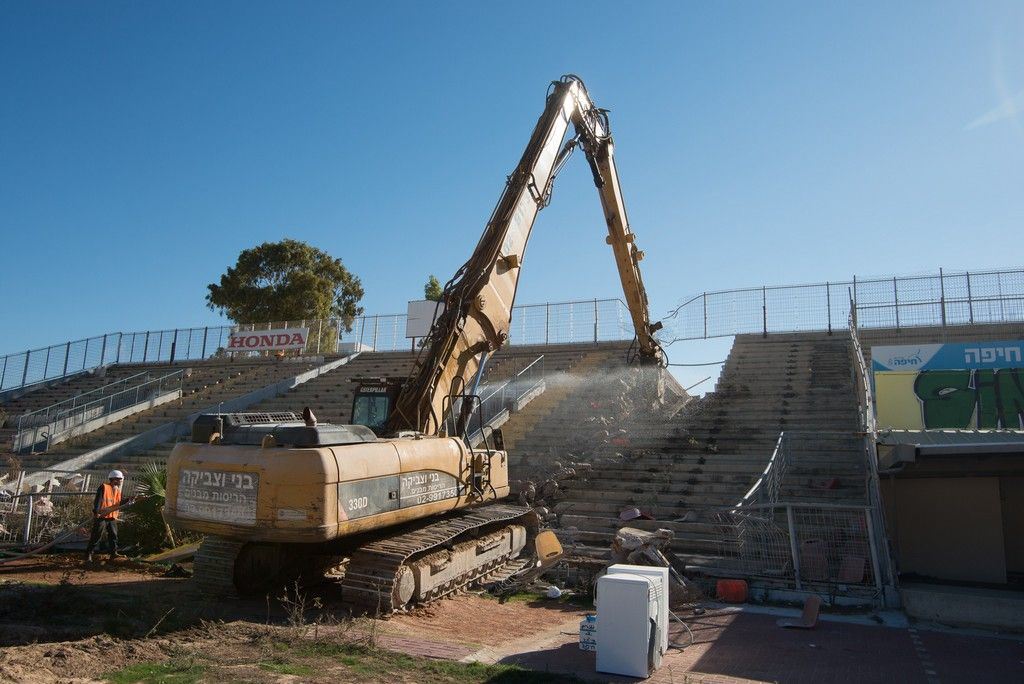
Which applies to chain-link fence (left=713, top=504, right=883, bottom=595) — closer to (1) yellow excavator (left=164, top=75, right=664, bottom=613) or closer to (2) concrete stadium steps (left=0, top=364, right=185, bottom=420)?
(1) yellow excavator (left=164, top=75, right=664, bottom=613)

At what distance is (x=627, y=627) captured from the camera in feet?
21.9

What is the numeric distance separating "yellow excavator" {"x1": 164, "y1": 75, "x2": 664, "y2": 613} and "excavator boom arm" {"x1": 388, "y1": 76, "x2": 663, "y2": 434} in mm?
22

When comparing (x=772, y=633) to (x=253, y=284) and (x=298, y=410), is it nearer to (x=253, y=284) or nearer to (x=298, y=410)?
(x=298, y=410)

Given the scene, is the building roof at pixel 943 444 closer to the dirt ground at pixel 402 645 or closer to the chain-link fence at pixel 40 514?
the dirt ground at pixel 402 645

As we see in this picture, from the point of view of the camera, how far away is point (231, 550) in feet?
30.6

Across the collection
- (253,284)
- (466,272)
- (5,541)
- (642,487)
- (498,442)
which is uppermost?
(253,284)

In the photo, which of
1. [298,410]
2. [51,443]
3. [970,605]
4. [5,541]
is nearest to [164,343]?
[51,443]

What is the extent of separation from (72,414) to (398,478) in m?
23.2

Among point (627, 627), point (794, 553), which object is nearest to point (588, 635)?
point (627, 627)

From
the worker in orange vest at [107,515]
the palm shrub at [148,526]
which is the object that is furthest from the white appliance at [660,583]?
the palm shrub at [148,526]

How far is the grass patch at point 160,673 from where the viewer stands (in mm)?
5660

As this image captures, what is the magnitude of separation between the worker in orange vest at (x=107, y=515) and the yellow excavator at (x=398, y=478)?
3.86m

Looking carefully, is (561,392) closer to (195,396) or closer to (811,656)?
(811,656)

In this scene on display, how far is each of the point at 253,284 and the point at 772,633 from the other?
42.0 meters
